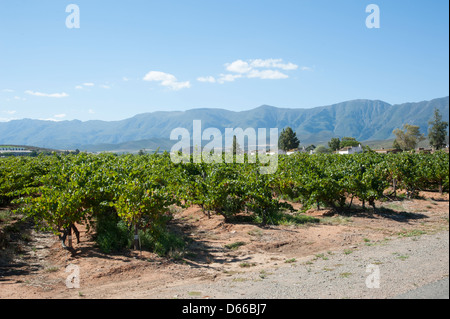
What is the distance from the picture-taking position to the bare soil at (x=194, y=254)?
249 inches

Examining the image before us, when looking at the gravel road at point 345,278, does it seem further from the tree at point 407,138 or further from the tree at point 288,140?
the tree at point 407,138

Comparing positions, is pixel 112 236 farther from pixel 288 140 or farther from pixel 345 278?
pixel 288 140

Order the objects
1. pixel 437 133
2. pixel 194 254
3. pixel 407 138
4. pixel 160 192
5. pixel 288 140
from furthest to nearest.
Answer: pixel 407 138
pixel 288 140
pixel 437 133
pixel 194 254
pixel 160 192

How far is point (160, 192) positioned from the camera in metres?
8.34

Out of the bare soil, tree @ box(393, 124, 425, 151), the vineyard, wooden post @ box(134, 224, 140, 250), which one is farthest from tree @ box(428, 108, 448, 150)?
wooden post @ box(134, 224, 140, 250)

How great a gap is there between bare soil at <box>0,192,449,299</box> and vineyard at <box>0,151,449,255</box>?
53 centimetres

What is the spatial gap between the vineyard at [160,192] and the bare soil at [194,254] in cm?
53

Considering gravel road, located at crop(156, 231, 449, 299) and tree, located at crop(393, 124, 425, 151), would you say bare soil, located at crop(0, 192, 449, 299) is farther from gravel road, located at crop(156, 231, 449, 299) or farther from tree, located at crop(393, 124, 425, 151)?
tree, located at crop(393, 124, 425, 151)

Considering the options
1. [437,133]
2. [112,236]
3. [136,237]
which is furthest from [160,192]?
[437,133]

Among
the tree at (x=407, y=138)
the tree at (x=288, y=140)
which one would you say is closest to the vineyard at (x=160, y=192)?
the tree at (x=288, y=140)

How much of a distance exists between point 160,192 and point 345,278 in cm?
470

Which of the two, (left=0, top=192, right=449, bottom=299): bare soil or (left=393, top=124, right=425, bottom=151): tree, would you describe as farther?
(left=393, top=124, right=425, bottom=151): tree

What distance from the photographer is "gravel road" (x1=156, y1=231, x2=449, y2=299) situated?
543 centimetres
